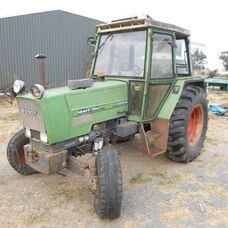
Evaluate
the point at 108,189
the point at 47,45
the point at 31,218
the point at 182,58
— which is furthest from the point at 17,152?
the point at 47,45

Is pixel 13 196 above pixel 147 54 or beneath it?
beneath

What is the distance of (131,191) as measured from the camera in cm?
345

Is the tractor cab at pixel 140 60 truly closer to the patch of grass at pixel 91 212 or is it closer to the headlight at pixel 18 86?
the headlight at pixel 18 86

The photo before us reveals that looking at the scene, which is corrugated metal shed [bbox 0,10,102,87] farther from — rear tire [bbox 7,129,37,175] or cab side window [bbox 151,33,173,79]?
cab side window [bbox 151,33,173,79]

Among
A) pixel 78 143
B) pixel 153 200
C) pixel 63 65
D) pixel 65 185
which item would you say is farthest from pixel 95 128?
pixel 63 65

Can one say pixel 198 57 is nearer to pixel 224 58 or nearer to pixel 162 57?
pixel 224 58

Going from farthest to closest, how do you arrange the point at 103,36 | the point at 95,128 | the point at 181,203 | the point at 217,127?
1. the point at 217,127
2. the point at 103,36
3. the point at 95,128
4. the point at 181,203

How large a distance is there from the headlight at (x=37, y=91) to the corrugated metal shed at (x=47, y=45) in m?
10.0

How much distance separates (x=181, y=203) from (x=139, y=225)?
0.68 metres

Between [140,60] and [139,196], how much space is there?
1.85m

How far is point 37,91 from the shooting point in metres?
2.79

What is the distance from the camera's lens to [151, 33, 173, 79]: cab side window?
376cm

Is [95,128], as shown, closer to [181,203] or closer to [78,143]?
[78,143]

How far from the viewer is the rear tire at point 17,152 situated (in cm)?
367
